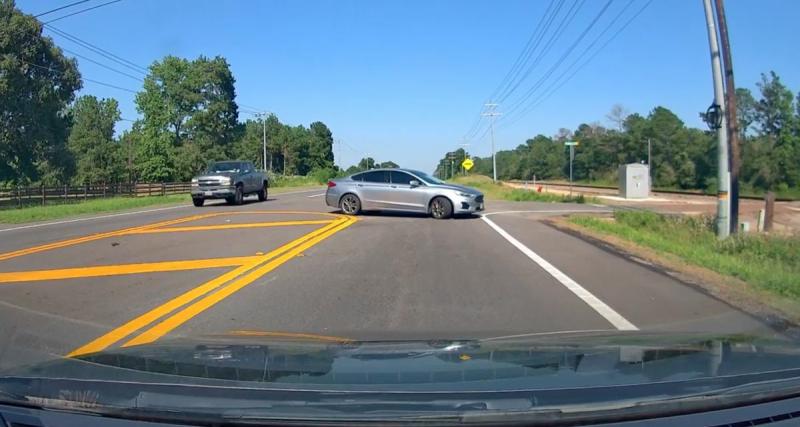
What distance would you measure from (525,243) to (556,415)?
36.8 feet

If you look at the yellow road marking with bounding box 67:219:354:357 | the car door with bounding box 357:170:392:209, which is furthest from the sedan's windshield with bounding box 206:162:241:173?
the yellow road marking with bounding box 67:219:354:357

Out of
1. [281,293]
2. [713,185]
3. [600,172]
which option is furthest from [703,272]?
[600,172]

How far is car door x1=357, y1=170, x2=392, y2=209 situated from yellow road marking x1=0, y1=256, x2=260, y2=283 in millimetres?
9032

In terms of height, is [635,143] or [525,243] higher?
[635,143]

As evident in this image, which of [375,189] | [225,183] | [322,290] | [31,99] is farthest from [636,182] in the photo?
[31,99]

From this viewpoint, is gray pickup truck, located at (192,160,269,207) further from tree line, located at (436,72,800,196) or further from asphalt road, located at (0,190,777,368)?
tree line, located at (436,72,800,196)

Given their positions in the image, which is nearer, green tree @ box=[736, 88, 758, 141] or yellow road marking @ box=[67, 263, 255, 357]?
yellow road marking @ box=[67, 263, 255, 357]

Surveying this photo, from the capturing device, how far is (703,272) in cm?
1014

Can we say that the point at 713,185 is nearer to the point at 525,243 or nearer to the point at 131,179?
the point at 525,243

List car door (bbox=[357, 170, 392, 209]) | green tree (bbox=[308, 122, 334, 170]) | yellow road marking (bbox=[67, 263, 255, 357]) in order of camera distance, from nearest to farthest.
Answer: yellow road marking (bbox=[67, 263, 255, 357]) < car door (bbox=[357, 170, 392, 209]) < green tree (bbox=[308, 122, 334, 170])

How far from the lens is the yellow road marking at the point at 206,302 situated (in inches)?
240

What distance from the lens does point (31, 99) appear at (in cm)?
4584

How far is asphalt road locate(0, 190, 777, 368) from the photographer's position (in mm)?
6395

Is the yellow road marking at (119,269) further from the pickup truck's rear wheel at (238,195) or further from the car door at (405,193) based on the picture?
the pickup truck's rear wheel at (238,195)
